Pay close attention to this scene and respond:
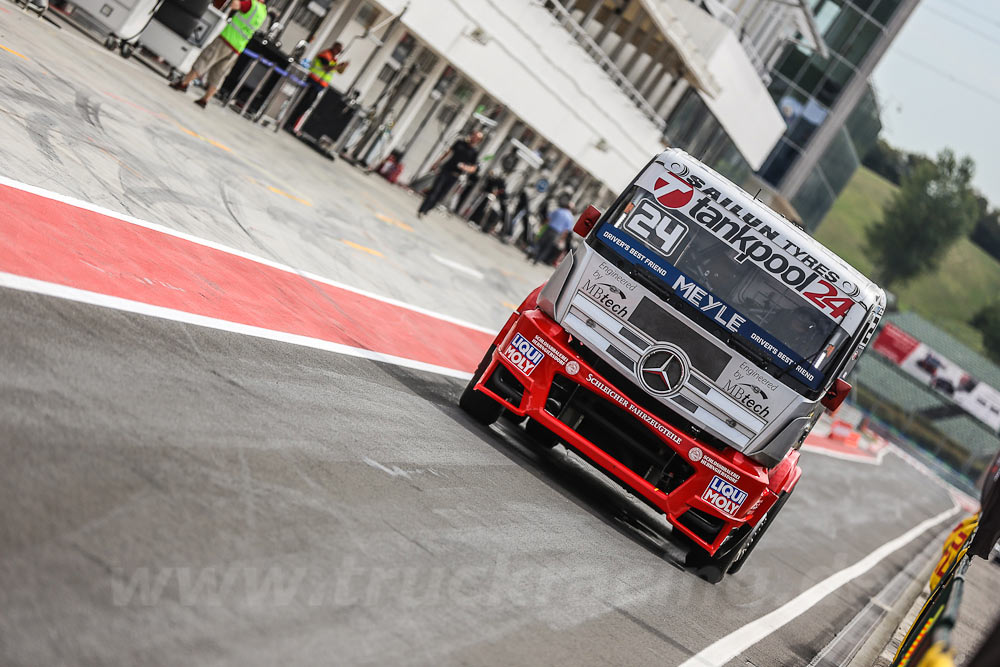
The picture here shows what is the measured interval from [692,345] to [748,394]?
0.60 metres

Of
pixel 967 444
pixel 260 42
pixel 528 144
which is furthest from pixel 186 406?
Answer: pixel 967 444

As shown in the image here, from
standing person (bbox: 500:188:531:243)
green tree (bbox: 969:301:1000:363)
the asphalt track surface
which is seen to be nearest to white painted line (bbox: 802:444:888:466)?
standing person (bbox: 500:188:531:243)

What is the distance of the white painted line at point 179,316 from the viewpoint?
7.42 meters

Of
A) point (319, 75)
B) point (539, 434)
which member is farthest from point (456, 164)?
point (539, 434)

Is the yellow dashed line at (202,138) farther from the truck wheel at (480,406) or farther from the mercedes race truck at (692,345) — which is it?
the mercedes race truck at (692,345)

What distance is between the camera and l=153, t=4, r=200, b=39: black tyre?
19453 millimetres

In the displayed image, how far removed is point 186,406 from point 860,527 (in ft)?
63.6

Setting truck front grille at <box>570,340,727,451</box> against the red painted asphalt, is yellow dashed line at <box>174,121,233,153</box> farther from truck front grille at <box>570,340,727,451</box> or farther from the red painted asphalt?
truck front grille at <box>570,340,727,451</box>

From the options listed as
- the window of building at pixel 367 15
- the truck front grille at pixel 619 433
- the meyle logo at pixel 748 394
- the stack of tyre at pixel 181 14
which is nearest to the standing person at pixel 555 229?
the window of building at pixel 367 15

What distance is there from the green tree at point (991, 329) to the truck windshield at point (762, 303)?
425ft

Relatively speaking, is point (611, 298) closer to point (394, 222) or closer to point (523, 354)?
point (523, 354)

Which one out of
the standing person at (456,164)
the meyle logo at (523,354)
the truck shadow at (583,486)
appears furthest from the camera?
the standing person at (456,164)

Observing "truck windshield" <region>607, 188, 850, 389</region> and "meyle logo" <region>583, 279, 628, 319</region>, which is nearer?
"truck windshield" <region>607, 188, 850, 389</region>

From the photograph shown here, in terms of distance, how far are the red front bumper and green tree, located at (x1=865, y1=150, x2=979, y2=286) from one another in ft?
407
